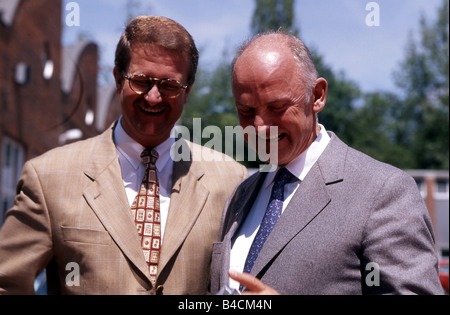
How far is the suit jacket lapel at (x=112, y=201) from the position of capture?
2846mm

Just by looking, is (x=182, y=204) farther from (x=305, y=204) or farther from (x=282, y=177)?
(x=305, y=204)

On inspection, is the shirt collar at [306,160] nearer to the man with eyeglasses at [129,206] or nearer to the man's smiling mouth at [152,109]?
the man with eyeglasses at [129,206]

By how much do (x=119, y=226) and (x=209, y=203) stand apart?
1.73ft

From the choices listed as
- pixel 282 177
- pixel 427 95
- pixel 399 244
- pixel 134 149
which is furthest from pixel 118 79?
pixel 427 95

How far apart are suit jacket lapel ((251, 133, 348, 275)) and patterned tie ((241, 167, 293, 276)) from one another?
8 cm

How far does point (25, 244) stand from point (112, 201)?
464 mm

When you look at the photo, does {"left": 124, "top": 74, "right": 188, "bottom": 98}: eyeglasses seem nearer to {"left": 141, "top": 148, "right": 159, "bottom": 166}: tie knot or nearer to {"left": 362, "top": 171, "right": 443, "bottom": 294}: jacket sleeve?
{"left": 141, "top": 148, "right": 159, "bottom": 166}: tie knot

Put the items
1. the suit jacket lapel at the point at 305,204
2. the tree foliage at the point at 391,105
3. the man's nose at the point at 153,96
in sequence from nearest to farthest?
the suit jacket lapel at the point at 305,204
the man's nose at the point at 153,96
the tree foliage at the point at 391,105

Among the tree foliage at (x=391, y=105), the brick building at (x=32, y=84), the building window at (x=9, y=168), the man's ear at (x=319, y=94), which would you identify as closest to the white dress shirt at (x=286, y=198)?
the man's ear at (x=319, y=94)

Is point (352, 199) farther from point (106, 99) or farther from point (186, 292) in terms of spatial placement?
point (106, 99)

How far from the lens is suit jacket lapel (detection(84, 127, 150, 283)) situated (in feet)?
9.34

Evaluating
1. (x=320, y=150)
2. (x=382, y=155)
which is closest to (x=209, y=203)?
(x=320, y=150)

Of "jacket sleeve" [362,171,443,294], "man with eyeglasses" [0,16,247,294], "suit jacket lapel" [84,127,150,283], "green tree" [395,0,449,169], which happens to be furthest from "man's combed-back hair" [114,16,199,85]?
"green tree" [395,0,449,169]

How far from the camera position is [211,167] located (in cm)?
337
